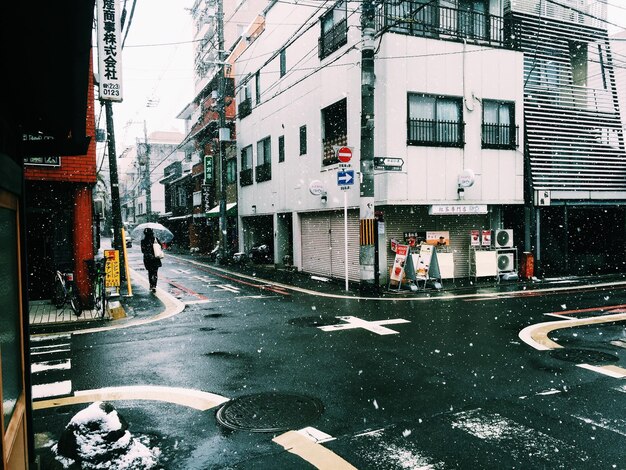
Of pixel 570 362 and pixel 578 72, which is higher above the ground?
pixel 578 72

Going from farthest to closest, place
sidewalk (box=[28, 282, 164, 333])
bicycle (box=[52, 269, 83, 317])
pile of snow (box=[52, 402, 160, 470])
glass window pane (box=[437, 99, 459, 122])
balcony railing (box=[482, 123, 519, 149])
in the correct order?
balcony railing (box=[482, 123, 519, 149]) < glass window pane (box=[437, 99, 459, 122]) < bicycle (box=[52, 269, 83, 317]) < sidewalk (box=[28, 282, 164, 333]) < pile of snow (box=[52, 402, 160, 470])

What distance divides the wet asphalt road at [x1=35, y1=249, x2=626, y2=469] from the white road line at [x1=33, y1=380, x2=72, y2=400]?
212 millimetres

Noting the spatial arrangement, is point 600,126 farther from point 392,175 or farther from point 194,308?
point 194,308

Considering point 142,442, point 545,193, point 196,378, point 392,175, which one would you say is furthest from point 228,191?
point 142,442

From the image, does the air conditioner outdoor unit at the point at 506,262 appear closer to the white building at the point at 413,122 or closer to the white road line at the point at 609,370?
the white building at the point at 413,122

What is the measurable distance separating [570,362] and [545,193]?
41.3 ft

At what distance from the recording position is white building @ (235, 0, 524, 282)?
55.1 feet

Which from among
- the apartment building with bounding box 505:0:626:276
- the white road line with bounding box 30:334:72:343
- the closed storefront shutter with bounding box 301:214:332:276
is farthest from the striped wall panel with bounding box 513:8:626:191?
the white road line with bounding box 30:334:72:343

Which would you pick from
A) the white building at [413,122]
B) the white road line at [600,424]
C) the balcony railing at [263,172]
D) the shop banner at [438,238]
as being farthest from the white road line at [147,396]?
the balcony railing at [263,172]

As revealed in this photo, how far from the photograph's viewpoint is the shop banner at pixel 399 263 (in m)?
16.0

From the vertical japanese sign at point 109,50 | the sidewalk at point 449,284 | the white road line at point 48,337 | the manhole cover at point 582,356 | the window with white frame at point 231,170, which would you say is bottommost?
the sidewalk at point 449,284

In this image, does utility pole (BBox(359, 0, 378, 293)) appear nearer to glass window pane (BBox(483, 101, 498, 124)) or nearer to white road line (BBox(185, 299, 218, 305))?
white road line (BBox(185, 299, 218, 305))

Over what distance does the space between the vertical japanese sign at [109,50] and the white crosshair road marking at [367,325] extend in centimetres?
904

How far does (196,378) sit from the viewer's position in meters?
6.97
